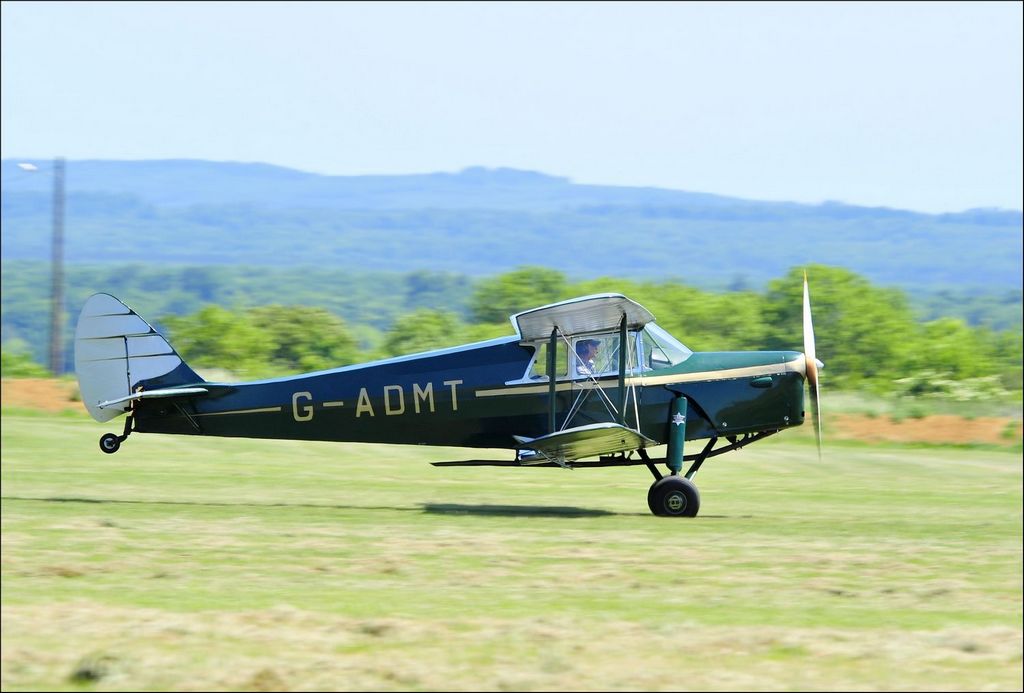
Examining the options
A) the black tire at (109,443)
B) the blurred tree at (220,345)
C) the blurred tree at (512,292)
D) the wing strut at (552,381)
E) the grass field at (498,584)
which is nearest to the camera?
the grass field at (498,584)

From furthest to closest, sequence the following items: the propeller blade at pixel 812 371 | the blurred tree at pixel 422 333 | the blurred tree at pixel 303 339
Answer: the blurred tree at pixel 422 333 < the blurred tree at pixel 303 339 < the propeller blade at pixel 812 371

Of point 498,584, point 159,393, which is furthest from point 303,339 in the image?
point 498,584

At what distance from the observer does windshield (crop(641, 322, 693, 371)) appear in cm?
1500

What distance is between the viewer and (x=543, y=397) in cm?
1445

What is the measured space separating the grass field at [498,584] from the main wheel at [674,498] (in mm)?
320

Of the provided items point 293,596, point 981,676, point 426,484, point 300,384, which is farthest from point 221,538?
point 981,676

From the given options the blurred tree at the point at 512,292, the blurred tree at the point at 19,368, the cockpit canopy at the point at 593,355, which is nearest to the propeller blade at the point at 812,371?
the cockpit canopy at the point at 593,355

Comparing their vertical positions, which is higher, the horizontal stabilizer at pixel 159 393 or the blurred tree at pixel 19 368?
the blurred tree at pixel 19 368

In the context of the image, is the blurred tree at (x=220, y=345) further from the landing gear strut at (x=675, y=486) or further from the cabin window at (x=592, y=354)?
the landing gear strut at (x=675, y=486)

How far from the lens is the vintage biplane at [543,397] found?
532 inches

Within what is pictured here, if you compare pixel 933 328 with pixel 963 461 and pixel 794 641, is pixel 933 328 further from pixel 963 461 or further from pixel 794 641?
pixel 794 641

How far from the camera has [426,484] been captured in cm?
1948

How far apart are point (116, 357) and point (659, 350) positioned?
6.18 meters

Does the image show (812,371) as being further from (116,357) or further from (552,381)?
(116,357)
